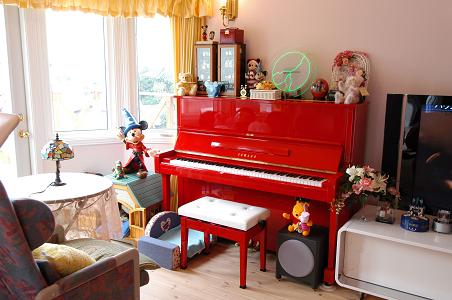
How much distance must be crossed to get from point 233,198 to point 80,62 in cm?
195

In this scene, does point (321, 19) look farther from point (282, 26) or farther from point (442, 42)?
point (442, 42)

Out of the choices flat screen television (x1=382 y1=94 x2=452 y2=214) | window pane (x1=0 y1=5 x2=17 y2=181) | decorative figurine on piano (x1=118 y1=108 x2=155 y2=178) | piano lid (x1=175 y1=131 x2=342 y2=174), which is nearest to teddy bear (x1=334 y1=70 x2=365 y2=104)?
flat screen television (x1=382 y1=94 x2=452 y2=214)

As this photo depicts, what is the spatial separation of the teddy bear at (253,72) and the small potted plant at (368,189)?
1.10 m

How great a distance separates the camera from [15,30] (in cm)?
339

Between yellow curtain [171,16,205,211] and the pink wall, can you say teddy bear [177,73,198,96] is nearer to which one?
yellow curtain [171,16,205,211]

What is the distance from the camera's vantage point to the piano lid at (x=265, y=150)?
9.20 ft

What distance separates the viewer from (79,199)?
8.00ft

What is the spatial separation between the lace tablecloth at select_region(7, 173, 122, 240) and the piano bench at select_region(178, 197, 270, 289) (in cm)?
51

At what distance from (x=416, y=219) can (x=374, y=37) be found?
133 centimetres

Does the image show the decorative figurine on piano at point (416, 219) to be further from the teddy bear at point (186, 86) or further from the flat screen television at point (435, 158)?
the teddy bear at point (186, 86)

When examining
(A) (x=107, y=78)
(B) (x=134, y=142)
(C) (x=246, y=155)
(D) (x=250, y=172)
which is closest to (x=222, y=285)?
(D) (x=250, y=172)

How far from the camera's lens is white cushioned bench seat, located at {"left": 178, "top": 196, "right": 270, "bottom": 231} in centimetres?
269

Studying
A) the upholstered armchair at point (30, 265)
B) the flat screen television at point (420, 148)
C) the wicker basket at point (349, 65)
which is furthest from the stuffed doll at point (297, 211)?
the upholstered armchair at point (30, 265)

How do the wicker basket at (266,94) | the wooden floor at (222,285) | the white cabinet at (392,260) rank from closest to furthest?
the white cabinet at (392,260) → the wooden floor at (222,285) → the wicker basket at (266,94)
